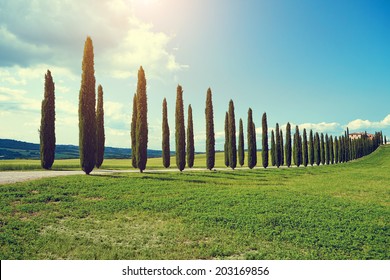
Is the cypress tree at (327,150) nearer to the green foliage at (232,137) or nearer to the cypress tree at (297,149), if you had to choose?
the cypress tree at (297,149)

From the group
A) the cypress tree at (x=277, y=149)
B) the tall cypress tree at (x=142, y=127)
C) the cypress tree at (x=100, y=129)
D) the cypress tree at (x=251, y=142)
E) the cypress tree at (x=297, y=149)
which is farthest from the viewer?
the cypress tree at (x=297, y=149)

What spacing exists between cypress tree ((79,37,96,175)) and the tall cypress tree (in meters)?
5.04

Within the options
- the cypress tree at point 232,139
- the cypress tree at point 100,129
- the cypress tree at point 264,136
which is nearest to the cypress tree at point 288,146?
the cypress tree at point 264,136

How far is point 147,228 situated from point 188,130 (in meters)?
28.5

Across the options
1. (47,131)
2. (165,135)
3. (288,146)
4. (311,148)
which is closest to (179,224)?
(47,131)

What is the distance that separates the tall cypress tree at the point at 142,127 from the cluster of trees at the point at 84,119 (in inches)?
171

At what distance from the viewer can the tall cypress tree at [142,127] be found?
2870 cm

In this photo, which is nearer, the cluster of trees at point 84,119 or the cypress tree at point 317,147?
the cluster of trees at point 84,119

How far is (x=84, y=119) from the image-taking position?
2462 cm

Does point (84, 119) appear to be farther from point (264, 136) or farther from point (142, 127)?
point (264, 136)

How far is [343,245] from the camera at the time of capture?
9273 millimetres

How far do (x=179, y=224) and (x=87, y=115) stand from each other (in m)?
17.4

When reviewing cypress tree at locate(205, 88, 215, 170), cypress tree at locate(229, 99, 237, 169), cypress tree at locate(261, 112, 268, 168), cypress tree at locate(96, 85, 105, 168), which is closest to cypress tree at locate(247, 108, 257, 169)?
cypress tree at locate(261, 112, 268, 168)

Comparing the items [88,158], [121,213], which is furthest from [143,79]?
→ [121,213]
